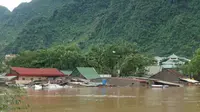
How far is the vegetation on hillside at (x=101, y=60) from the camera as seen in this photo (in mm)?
70500

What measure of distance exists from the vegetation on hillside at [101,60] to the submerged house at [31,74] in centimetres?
673

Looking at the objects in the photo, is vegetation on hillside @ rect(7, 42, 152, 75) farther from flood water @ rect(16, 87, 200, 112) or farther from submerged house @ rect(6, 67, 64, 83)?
flood water @ rect(16, 87, 200, 112)

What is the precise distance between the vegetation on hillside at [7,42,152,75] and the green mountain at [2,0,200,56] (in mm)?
60111

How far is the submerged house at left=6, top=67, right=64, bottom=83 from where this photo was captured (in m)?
62.0

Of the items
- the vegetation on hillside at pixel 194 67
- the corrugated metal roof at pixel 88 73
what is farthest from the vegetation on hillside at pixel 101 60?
the vegetation on hillside at pixel 194 67

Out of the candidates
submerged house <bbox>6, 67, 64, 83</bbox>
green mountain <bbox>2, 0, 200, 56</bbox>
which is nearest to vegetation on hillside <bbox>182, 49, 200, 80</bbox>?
submerged house <bbox>6, 67, 64, 83</bbox>

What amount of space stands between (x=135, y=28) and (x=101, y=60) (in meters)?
81.5

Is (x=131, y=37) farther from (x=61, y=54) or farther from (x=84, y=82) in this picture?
(x=84, y=82)

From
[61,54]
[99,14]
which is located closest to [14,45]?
[99,14]

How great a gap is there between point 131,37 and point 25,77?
9000 centimetres

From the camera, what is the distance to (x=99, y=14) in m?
193

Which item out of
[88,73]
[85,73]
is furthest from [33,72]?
[88,73]

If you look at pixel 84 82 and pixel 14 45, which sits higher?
pixel 14 45

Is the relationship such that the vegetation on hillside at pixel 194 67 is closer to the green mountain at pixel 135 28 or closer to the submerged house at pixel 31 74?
the submerged house at pixel 31 74
